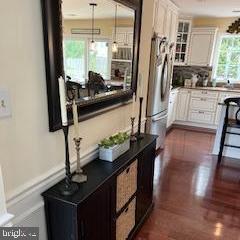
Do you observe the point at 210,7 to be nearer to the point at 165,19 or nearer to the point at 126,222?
the point at 165,19

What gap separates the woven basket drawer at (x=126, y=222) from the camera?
1813mm

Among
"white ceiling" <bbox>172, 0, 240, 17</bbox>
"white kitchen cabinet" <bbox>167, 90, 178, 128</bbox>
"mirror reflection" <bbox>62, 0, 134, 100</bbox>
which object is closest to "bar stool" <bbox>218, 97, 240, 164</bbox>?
"white kitchen cabinet" <bbox>167, 90, 178, 128</bbox>

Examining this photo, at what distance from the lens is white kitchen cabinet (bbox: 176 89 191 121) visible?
18.1 ft

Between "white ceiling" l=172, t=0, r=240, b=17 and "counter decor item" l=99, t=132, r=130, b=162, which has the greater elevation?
"white ceiling" l=172, t=0, r=240, b=17

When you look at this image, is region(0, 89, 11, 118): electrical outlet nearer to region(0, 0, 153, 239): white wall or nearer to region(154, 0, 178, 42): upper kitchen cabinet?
region(0, 0, 153, 239): white wall

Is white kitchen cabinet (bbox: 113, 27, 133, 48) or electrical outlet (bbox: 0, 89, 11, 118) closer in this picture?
electrical outlet (bbox: 0, 89, 11, 118)

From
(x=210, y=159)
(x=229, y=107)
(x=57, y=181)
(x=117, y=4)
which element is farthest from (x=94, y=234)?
(x=229, y=107)

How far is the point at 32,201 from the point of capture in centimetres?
129

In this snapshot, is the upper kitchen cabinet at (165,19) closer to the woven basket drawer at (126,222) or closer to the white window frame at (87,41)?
the white window frame at (87,41)

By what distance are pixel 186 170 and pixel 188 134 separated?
1.84 metres

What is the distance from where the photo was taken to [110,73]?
2.05 metres

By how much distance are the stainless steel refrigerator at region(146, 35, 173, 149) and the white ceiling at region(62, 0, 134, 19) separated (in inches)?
49.4

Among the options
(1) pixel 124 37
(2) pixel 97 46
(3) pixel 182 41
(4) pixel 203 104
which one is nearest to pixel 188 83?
(4) pixel 203 104

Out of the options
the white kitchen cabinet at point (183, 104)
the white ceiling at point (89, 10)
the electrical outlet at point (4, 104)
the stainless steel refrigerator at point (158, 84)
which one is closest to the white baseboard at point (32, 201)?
the electrical outlet at point (4, 104)
